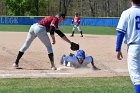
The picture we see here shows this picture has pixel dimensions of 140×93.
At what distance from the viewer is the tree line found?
60438 millimetres

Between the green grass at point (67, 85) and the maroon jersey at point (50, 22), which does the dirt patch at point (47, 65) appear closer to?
the green grass at point (67, 85)

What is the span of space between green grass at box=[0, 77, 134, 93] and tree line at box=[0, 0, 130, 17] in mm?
51152

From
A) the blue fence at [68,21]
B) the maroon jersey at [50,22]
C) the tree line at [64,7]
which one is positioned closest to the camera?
the maroon jersey at [50,22]

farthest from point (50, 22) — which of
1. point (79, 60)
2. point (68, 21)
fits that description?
point (68, 21)

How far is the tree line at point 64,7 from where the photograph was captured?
6044cm

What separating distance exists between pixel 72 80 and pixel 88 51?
737 cm

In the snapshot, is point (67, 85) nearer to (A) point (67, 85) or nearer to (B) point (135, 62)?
(A) point (67, 85)

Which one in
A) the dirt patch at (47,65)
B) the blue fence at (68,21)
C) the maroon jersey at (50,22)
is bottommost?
the blue fence at (68,21)

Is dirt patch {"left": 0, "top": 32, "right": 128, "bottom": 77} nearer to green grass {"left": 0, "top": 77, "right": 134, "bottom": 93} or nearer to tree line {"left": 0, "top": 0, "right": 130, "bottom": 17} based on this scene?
green grass {"left": 0, "top": 77, "right": 134, "bottom": 93}

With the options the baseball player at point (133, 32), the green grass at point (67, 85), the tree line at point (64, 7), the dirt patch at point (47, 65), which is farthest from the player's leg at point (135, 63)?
the tree line at point (64, 7)

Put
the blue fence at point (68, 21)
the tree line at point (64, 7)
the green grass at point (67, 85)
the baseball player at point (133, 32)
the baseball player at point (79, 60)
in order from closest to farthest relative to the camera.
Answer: the baseball player at point (133, 32) < the green grass at point (67, 85) < the baseball player at point (79, 60) < the blue fence at point (68, 21) < the tree line at point (64, 7)

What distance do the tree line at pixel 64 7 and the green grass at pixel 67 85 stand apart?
51152 mm

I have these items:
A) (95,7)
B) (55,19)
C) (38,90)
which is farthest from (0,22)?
(38,90)

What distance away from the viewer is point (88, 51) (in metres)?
16.5
